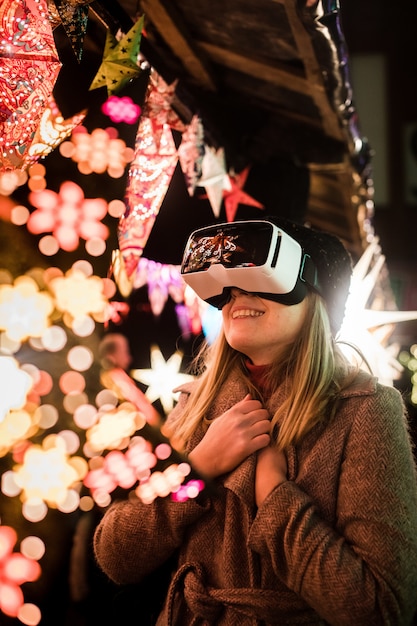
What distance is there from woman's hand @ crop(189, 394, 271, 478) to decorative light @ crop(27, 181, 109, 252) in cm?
86

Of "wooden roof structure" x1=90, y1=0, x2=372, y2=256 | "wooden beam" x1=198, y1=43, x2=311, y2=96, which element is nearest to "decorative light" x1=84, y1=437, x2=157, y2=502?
"wooden roof structure" x1=90, y1=0, x2=372, y2=256

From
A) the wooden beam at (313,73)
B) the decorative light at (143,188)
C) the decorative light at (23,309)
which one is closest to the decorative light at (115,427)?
the decorative light at (23,309)

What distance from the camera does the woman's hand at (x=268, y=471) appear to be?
1669 mm

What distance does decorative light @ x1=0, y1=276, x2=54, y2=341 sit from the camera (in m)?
1.77

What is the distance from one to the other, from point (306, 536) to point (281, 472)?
0.24 m

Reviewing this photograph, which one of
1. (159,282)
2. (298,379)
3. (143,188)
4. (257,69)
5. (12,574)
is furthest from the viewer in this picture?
(257,69)

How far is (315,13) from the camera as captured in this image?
2.26 metres

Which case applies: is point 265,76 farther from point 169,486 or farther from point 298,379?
point 169,486

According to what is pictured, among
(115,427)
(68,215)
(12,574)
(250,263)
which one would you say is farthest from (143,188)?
(12,574)

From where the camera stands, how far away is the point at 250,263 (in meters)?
1.86

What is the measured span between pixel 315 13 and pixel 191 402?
1.73 m

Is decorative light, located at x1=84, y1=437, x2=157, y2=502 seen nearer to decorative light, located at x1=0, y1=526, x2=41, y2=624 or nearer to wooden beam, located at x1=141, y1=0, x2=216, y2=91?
decorative light, located at x1=0, y1=526, x2=41, y2=624

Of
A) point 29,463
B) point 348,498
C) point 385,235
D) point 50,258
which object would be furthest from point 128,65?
point 385,235

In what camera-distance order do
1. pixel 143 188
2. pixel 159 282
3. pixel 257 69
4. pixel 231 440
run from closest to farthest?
pixel 231 440 → pixel 143 188 → pixel 159 282 → pixel 257 69
